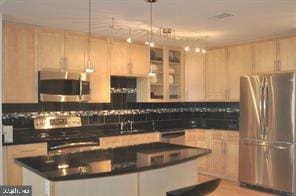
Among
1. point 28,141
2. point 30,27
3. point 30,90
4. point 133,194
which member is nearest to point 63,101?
point 30,90

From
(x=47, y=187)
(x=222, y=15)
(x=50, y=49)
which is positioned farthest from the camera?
(x=50, y=49)

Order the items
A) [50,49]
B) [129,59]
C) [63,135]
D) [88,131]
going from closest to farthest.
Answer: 1. [50,49]
2. [63,135]
3. [88,131]
4. [129,59]

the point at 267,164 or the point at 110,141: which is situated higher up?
the point at 110,141

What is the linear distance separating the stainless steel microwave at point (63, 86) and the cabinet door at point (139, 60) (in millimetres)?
920

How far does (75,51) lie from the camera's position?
4922 millimetres

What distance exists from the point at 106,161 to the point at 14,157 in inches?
72.3

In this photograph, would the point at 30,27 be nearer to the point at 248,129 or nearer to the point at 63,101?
the point at 63,101

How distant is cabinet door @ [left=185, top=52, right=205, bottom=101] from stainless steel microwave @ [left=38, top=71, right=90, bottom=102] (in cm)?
232

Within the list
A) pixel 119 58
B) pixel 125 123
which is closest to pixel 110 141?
pixel 125 123

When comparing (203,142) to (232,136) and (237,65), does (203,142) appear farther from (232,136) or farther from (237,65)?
(237,65)

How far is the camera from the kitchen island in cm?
243

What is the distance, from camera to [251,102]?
531cm

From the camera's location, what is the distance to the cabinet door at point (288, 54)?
5.04 m

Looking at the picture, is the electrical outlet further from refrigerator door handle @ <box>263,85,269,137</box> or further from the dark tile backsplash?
refrigerator door handle @ <box>263,85,269,137</box>
